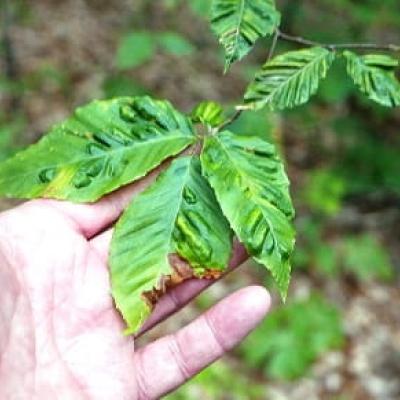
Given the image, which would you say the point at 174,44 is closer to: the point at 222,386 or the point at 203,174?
the point at 222,386

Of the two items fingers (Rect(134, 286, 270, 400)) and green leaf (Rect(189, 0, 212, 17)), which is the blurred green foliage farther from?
fingers (Rect(134, 286, 270, 400))

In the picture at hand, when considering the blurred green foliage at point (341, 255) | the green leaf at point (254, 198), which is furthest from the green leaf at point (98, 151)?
the blurred green foliage at point (341, 255)

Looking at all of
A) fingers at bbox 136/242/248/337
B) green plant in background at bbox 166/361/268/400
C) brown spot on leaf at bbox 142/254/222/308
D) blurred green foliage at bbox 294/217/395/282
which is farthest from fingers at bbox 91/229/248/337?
blurred green foliage at bbox 294/217/395/282

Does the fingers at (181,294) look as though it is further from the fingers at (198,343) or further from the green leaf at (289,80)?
the green leaf at (289,80)

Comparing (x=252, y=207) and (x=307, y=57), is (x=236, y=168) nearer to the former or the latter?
(x=252, y=207)

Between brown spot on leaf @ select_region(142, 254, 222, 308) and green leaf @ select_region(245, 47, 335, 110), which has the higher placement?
green leaf @ select_region(245, 47, 335, 110)

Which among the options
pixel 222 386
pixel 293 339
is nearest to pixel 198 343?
pixel 222 386
